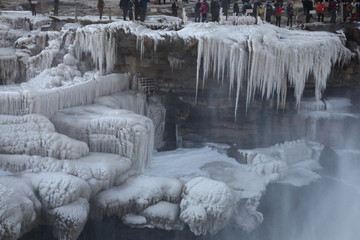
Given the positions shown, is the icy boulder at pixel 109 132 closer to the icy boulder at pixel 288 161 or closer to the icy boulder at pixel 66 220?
the icy boulder at pixel 66 220

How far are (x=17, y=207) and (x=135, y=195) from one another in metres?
2.80

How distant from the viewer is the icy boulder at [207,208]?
10.3 m

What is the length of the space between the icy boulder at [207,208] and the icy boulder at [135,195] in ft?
1.51

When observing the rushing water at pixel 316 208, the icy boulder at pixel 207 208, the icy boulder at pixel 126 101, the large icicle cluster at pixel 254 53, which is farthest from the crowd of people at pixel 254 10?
the icy boulder at pixel 207 208

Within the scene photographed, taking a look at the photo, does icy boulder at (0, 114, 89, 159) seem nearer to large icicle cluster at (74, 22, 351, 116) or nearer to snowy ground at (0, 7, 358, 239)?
snowy ground at (0, 7, 358, 239)

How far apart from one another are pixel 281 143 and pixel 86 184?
782 cm

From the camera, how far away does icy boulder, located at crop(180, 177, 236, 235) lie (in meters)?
10.3

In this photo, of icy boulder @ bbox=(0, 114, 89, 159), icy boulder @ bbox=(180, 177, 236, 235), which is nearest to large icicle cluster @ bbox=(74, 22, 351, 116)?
icy boulder @ bbox=(180, 177, 236, 235)

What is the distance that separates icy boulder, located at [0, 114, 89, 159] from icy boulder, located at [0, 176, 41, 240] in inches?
42.9

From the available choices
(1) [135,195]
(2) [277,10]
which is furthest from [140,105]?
(2) [277,10]

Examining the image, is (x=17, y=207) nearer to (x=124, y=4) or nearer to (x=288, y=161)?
(x=288, y=161)

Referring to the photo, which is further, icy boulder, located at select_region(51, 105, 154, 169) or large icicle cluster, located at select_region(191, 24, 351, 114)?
large icicle cluster, located at select_region(191, 24, 351, 114)

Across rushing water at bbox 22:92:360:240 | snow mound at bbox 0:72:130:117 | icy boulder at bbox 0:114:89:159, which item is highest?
snow mound at bbox 0:72:130:117

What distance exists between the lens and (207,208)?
10.3 metres
